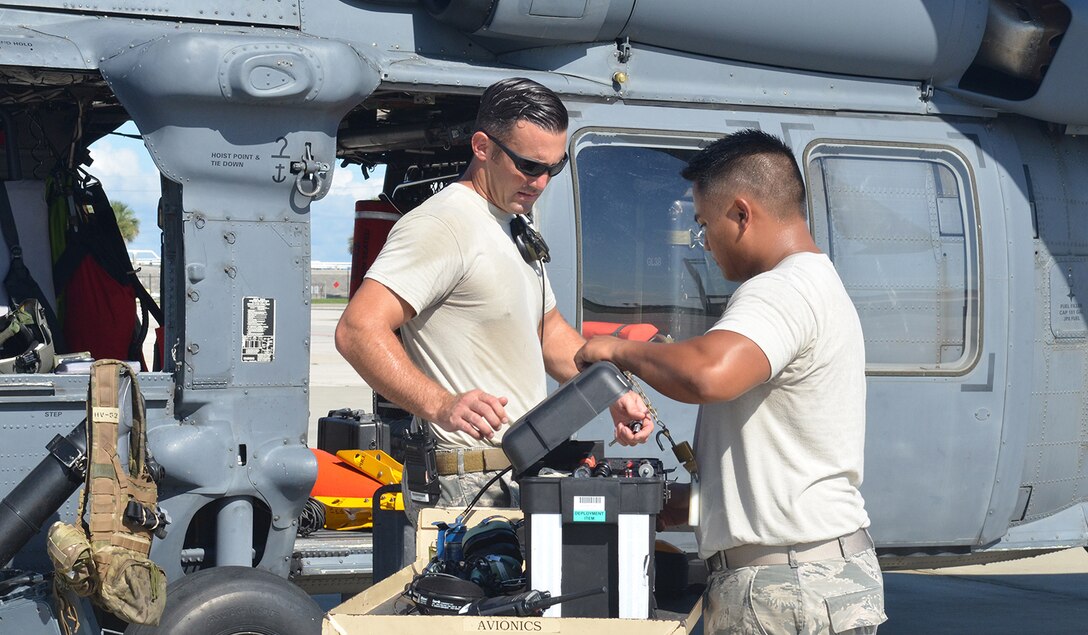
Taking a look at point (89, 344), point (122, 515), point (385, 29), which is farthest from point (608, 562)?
point (89, 344)

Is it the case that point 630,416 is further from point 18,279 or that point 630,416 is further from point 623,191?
point 18,279

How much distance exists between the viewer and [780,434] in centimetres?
248

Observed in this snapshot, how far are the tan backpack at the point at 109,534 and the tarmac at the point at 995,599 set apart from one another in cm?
438

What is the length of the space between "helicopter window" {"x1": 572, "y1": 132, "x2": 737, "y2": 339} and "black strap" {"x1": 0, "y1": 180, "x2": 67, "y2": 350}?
6.94 ft

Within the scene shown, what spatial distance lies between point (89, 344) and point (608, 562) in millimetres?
3341

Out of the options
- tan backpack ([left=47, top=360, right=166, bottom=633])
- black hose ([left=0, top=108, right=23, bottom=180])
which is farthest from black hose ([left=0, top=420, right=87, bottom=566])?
black hose ([left=0, top=108, right=23, bottom=180])

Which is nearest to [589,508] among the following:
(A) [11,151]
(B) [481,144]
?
(B) [481,144]

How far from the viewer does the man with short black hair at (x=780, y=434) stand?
2.43 m

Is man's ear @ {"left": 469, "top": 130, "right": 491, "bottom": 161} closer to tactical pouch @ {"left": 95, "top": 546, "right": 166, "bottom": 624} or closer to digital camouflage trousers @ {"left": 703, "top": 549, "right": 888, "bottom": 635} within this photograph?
digital camouflage trousers @ {"left": 703, "top": 549, "right": 888, "bottom": 635}

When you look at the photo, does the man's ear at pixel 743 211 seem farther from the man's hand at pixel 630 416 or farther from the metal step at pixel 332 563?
the metal step at pixel 332 563

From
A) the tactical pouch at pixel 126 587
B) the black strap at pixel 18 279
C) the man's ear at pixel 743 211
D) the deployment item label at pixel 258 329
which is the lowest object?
the tactical pouch at pixel 126 587

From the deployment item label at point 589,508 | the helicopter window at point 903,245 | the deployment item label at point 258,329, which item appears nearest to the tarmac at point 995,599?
the helicopter window at point 903,245

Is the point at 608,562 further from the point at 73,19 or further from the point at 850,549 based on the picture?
the point at 73,19

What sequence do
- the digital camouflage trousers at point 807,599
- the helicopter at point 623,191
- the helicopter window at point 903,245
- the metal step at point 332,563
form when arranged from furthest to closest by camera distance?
the helicopter window at point 903,245
the metal step at point 332,563
the helicopter at point 623,191
the digital camouflage trousers at point 807,599
